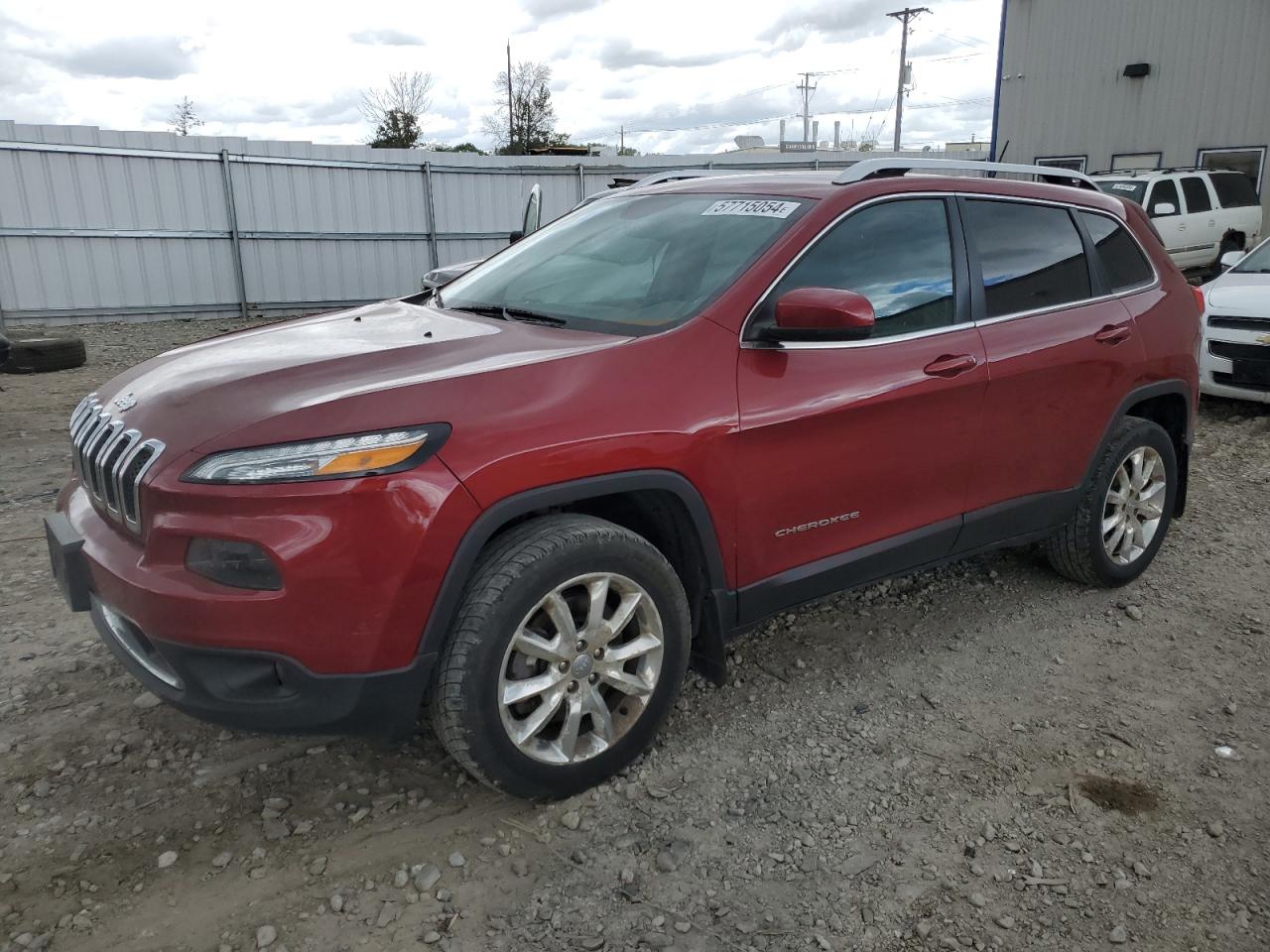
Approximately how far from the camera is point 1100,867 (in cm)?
253

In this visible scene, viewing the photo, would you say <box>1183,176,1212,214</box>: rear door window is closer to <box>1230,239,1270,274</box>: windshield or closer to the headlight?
<box>1230,239,1270,274</box>: windshield

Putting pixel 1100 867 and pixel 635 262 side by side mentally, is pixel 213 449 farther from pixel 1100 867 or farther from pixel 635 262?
pixel 1100 867

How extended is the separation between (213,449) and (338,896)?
114cm

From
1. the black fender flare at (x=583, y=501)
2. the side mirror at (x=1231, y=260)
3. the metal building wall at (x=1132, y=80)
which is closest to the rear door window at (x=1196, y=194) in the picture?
the metal building wall at (x=1132, y=80)

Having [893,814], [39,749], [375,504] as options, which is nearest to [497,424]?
[375,504]

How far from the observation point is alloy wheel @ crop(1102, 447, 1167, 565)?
A: 4180 millimetres

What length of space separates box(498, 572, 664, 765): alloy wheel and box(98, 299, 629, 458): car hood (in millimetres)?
634

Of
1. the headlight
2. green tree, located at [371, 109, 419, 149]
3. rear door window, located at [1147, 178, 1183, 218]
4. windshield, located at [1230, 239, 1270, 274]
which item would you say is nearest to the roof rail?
the headlight

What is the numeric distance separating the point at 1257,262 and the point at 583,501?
25.6 ft

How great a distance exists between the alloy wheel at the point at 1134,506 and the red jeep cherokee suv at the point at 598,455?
0.59 feet

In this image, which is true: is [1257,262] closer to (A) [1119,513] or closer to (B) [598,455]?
(A) [1119,513]

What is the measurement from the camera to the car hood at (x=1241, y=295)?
729cm

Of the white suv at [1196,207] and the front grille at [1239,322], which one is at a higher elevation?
the white suv at [1196,207]

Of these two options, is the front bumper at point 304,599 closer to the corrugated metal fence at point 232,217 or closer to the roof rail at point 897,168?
the roof rail at point 897,168
